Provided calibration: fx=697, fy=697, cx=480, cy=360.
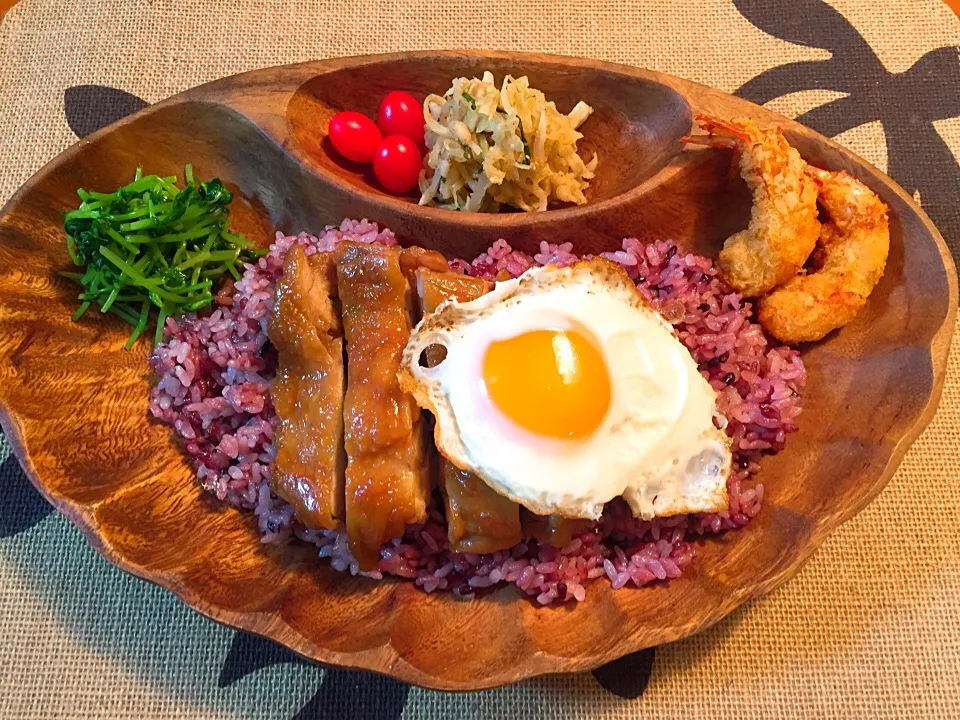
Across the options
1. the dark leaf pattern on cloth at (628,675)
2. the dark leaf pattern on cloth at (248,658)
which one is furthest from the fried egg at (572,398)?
the dark leaf pattern on cloth at (248,658)

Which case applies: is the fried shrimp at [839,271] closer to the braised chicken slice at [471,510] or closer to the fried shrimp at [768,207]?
the fried shrimp at [768,207]

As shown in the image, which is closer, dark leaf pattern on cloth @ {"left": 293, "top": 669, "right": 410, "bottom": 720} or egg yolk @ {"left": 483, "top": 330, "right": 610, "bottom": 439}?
egg yolk @ {"left": 483, "top": 330, "right": 610, "bottom": 439}

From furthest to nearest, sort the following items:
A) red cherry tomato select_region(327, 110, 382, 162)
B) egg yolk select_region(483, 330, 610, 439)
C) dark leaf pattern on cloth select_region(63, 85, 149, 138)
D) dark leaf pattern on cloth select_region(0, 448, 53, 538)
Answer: dark leaf pattern on cloth select_region(63, 85, 149, 138), red cherry tomato select_region(327, 110, 382, 162), dark leaf pattern on cloth select_region(0, 448, 53, 538), egg yolk select_region(483, 330, 610, 439)

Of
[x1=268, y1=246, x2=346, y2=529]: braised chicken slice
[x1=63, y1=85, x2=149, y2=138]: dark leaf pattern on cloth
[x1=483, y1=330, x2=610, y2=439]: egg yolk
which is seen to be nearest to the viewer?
[x1=483, y1=330, x2=610, y2=439]: egg yolk

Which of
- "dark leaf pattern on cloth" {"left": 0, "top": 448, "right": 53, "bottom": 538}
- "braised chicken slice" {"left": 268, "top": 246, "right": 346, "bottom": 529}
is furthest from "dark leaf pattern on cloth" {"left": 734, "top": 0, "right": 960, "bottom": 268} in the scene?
"dark leaf pattern on cloth" {"left": 0, "top": 448, "right": 53, "bottom": 538}

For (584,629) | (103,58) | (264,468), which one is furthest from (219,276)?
(584,629)

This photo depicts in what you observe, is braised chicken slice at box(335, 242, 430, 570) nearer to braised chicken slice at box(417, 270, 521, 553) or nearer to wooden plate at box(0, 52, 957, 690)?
braised chicken slice at box(417, 270, 521, 553)

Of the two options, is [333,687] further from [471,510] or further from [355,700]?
[471,510]
